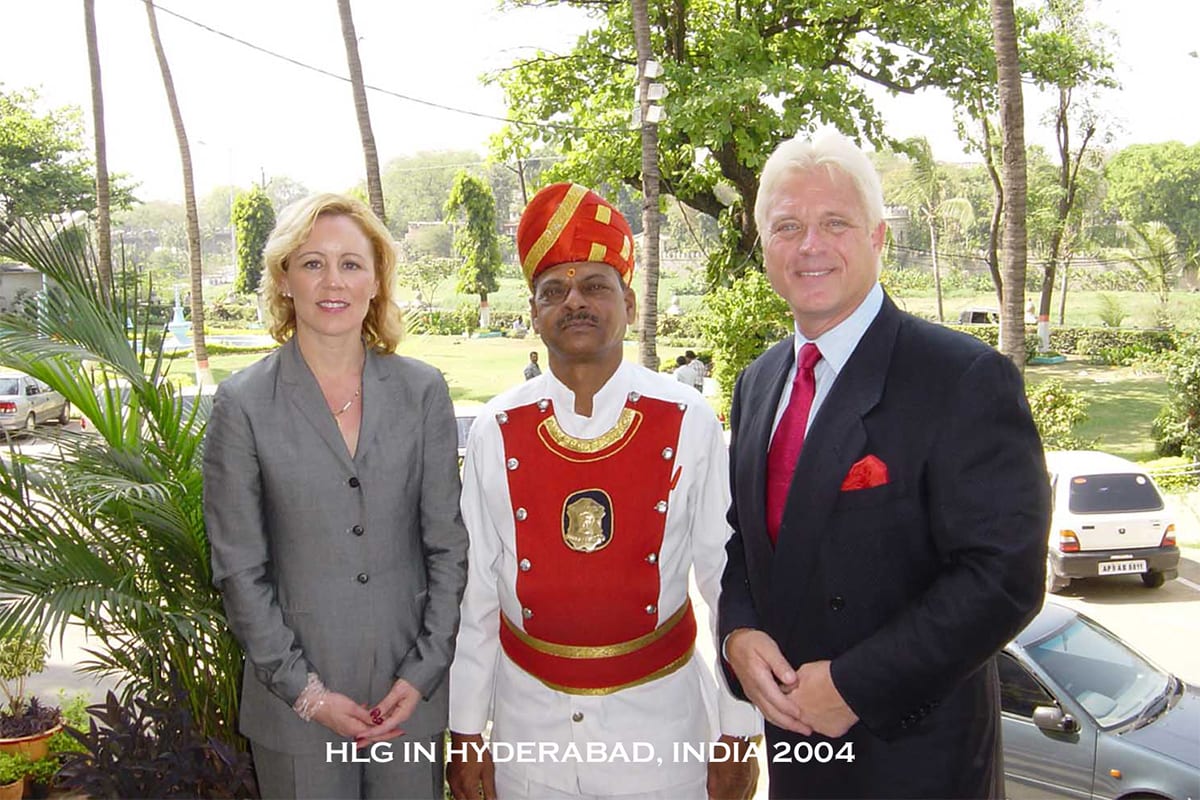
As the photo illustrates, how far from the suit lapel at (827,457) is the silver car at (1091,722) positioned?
352 centimetres

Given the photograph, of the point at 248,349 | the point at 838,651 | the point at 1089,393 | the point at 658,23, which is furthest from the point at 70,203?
the point at 838,651

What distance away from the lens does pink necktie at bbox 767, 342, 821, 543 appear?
85.5 inches

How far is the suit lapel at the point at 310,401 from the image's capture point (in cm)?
244

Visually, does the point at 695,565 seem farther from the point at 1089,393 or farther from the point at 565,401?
the point at 1089,393

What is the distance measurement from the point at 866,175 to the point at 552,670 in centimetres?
141

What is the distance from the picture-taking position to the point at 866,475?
1971mm

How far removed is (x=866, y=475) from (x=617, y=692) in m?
0.90

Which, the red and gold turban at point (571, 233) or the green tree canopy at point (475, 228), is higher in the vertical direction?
the green tree canopy at point (475, 228)

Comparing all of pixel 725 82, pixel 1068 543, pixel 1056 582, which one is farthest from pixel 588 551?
pixel 725 82

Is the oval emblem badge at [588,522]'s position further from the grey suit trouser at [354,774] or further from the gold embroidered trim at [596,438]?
the grey suit trouser at [354,774]

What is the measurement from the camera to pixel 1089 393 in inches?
956

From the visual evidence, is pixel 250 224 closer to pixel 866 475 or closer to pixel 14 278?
pixel 14 278

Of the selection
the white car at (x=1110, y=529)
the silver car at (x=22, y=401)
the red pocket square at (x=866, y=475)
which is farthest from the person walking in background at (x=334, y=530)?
the silver car at (x=22, y=401)

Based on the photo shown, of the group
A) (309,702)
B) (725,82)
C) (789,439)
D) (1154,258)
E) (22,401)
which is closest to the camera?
(789,439)
